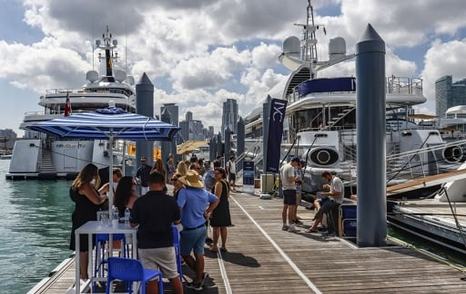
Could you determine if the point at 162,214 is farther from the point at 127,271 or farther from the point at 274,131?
the point at 274,131

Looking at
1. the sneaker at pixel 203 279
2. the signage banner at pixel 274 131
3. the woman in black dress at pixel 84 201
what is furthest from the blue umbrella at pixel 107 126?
the signage banner at pixel 274 131

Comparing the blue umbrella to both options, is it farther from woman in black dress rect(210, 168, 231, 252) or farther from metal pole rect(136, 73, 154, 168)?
metal pole rect(136, 73, 154, 168)

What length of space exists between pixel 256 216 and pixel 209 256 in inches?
211

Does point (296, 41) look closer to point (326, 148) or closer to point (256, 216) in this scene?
point (326, 148)

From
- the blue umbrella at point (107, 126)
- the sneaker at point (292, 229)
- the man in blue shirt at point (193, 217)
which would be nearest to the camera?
the blue umbrella at point (107, 126)

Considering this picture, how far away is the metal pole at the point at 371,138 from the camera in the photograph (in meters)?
8.82

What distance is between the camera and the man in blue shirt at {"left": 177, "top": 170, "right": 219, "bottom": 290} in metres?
6.38

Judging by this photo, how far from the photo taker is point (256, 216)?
45.3ft

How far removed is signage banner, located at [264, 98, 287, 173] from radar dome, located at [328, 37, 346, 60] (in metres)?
14.9

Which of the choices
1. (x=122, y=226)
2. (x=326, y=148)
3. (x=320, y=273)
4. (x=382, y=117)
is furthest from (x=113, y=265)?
(x=326, y=148)

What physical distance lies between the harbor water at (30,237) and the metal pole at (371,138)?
661 centimetres

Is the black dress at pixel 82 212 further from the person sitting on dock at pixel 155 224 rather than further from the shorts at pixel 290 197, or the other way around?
the shorts at pixel 290 197

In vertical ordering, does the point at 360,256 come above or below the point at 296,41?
below

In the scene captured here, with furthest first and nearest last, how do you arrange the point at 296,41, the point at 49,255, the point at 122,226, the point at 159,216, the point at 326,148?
the point at 296,41 → the point at 326,148 → the point at 49,255 → the point at 122,226 → the point at 159,216
